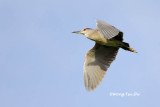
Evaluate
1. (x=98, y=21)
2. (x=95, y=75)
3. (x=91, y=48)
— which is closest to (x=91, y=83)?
(x=95, y=75)

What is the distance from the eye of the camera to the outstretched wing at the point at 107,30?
1066cm

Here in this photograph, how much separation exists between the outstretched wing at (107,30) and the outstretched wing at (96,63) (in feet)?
7.12

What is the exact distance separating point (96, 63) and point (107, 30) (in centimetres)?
312

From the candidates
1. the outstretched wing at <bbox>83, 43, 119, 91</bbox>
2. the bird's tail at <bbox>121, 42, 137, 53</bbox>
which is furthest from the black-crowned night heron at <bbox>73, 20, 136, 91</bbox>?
the bird's tail at <bbox>121, 42, 137, 53</bbox>

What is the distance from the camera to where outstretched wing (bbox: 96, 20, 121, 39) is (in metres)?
10.7

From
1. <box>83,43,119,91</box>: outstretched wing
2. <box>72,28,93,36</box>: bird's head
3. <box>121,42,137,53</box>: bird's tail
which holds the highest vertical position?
<box>72,28,93,36</box>: bird's head

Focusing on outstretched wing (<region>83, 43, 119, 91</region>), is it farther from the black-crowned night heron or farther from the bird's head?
the bird's head

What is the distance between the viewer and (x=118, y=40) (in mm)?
12539

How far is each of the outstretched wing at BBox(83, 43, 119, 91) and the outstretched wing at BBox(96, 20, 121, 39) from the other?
7.12 feet

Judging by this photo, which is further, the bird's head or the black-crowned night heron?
the black-crowned night heron

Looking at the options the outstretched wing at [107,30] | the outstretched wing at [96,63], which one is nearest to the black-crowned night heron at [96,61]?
the outstretched wing at [96,63]

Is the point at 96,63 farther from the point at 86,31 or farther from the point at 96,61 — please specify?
the point at 86,31

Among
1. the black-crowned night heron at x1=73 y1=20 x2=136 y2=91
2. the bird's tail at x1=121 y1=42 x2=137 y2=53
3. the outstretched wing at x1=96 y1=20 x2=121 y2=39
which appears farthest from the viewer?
the black-crowned night heron at x1=73 y1=20 x2=136 y2=91

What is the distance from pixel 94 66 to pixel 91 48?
0.68m
